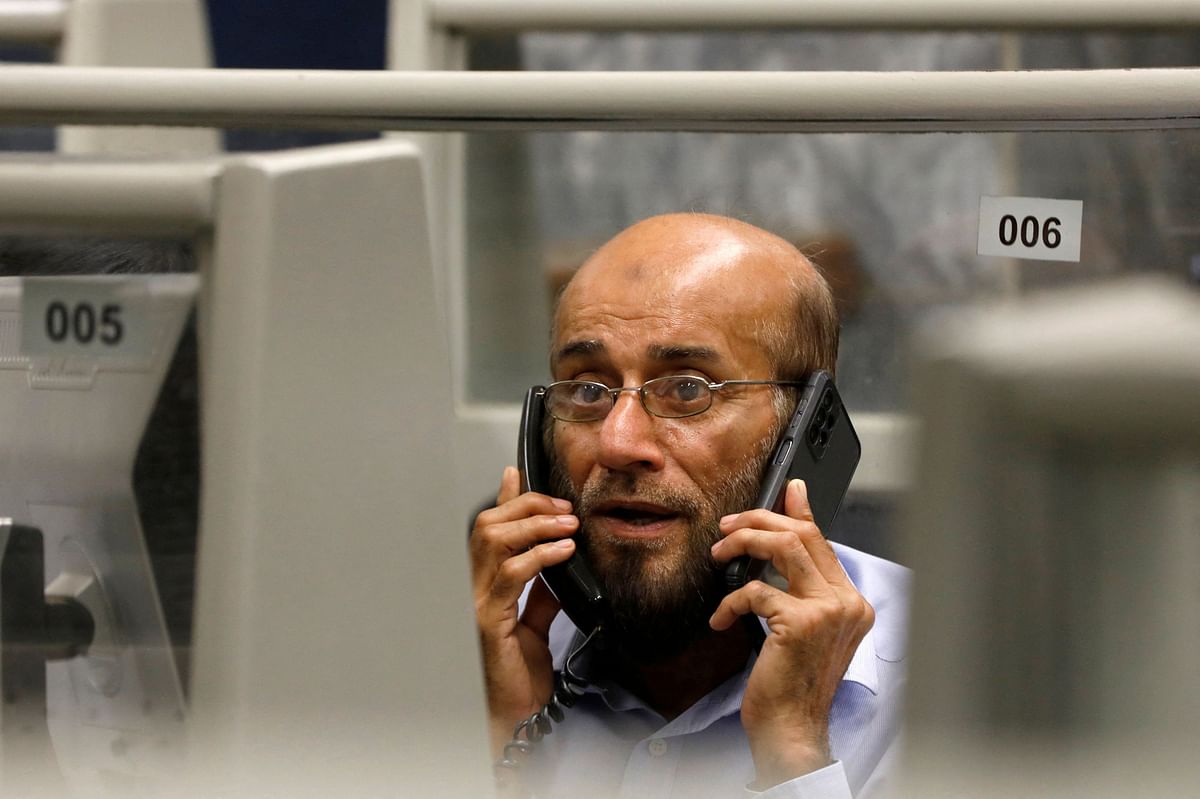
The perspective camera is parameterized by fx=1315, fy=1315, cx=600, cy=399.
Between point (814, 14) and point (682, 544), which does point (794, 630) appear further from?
point (814, 14)

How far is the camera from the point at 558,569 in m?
1.46

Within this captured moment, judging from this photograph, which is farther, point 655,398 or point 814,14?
point 814,14

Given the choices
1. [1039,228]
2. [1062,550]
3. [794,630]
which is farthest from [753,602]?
[1062,550]

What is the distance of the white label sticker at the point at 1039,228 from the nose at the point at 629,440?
1.64 ft

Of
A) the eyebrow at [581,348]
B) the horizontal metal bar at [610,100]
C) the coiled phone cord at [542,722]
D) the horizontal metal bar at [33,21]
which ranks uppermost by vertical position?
the horizontal metal bar at [33,21]

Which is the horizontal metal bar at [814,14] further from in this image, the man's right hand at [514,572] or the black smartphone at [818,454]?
the man's right hand at [514,572]

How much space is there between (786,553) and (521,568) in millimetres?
300

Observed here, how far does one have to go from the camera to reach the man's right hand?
4.73 ft

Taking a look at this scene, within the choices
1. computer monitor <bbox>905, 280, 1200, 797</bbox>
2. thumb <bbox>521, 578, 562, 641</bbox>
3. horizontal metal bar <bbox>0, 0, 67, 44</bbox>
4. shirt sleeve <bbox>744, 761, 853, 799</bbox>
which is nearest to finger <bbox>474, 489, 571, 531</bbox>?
thumb <bbox>521, 578, 562, 641</bbox>

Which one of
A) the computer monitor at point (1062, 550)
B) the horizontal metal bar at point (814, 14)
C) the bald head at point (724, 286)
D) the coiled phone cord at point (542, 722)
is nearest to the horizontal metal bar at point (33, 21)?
the horizontal metal bar at point (814, 14)

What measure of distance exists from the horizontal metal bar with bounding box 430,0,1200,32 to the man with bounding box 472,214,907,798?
1.83ft

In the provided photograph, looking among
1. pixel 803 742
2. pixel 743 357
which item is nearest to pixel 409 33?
pixel 743 357

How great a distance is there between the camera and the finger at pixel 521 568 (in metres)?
1.44

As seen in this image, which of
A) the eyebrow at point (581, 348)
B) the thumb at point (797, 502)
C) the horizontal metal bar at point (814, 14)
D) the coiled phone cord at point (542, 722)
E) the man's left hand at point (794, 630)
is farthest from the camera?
the horizontal metal bar at point (814, 14)
